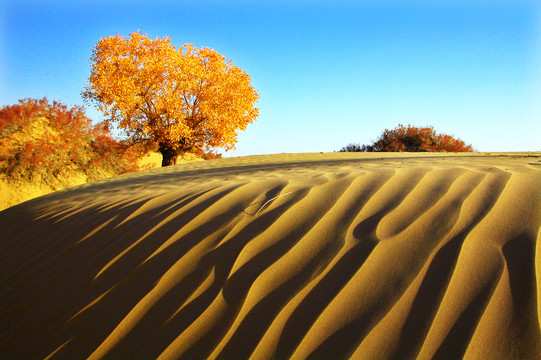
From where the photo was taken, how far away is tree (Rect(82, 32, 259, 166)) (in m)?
14.1

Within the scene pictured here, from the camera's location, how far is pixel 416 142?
1477cm

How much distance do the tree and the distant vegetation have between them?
16.9 ft

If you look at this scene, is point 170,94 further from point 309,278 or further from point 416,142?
point 309,278

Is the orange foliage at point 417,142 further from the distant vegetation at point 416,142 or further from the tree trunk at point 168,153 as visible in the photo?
the tree trunk at point 168,153

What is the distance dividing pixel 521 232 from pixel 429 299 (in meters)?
0.61

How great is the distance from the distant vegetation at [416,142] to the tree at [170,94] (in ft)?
16.9

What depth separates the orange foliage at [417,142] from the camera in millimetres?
14398

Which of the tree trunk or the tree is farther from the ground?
the tree

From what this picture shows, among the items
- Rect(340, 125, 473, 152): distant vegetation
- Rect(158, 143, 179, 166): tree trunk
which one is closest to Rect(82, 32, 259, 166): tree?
Rect(158, 143, 179, 166): tree trunk

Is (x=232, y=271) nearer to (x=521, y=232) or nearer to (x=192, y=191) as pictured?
(x=521, y=232)

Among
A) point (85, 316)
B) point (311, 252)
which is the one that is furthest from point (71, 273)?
point (311, 252)

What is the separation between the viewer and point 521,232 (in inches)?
72.0

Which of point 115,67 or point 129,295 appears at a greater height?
point 115,67

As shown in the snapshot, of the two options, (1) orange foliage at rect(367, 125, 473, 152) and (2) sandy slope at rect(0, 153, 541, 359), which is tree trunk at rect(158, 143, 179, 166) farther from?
(2) sandy slope at rect(0, 153, 541, 359)
